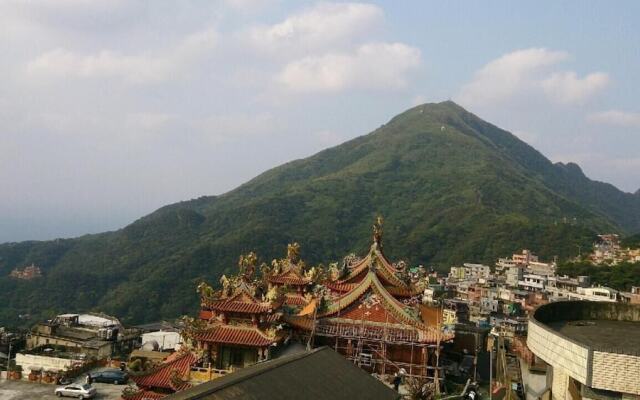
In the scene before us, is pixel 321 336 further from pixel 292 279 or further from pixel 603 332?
pixel 603 332

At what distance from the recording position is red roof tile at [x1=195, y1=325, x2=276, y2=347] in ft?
80.3

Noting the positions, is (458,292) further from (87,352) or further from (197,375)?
(197,375)

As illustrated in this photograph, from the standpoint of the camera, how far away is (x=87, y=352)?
1777 inches

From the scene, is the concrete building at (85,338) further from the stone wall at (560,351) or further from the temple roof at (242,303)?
the stone wall at (560,351)

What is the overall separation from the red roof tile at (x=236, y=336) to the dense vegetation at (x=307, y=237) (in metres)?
77.7

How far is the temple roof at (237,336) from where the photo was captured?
24484mm

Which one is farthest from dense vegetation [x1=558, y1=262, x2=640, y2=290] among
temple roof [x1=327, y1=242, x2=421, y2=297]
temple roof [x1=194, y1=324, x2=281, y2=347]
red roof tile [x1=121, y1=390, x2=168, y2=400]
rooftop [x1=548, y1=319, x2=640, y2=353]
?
red roof tile [x1=121, y1=390, x2=168, y2=400]

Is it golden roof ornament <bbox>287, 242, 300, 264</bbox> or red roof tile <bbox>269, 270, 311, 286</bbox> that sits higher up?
golden roof ornament <bbox>287, 242, 300, 264</bbox>

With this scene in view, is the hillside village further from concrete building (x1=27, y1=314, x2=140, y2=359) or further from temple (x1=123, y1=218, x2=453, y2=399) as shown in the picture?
concrete building (x1=27, y1=314, x2=140, y2=359)

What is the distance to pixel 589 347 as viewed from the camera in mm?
14125

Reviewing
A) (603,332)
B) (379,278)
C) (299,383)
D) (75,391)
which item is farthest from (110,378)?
(603,332)

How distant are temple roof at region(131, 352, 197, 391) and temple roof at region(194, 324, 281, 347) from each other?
107 centimetres

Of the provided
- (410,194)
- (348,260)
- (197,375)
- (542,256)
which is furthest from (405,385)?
(410,194)

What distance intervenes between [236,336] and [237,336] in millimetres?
41
